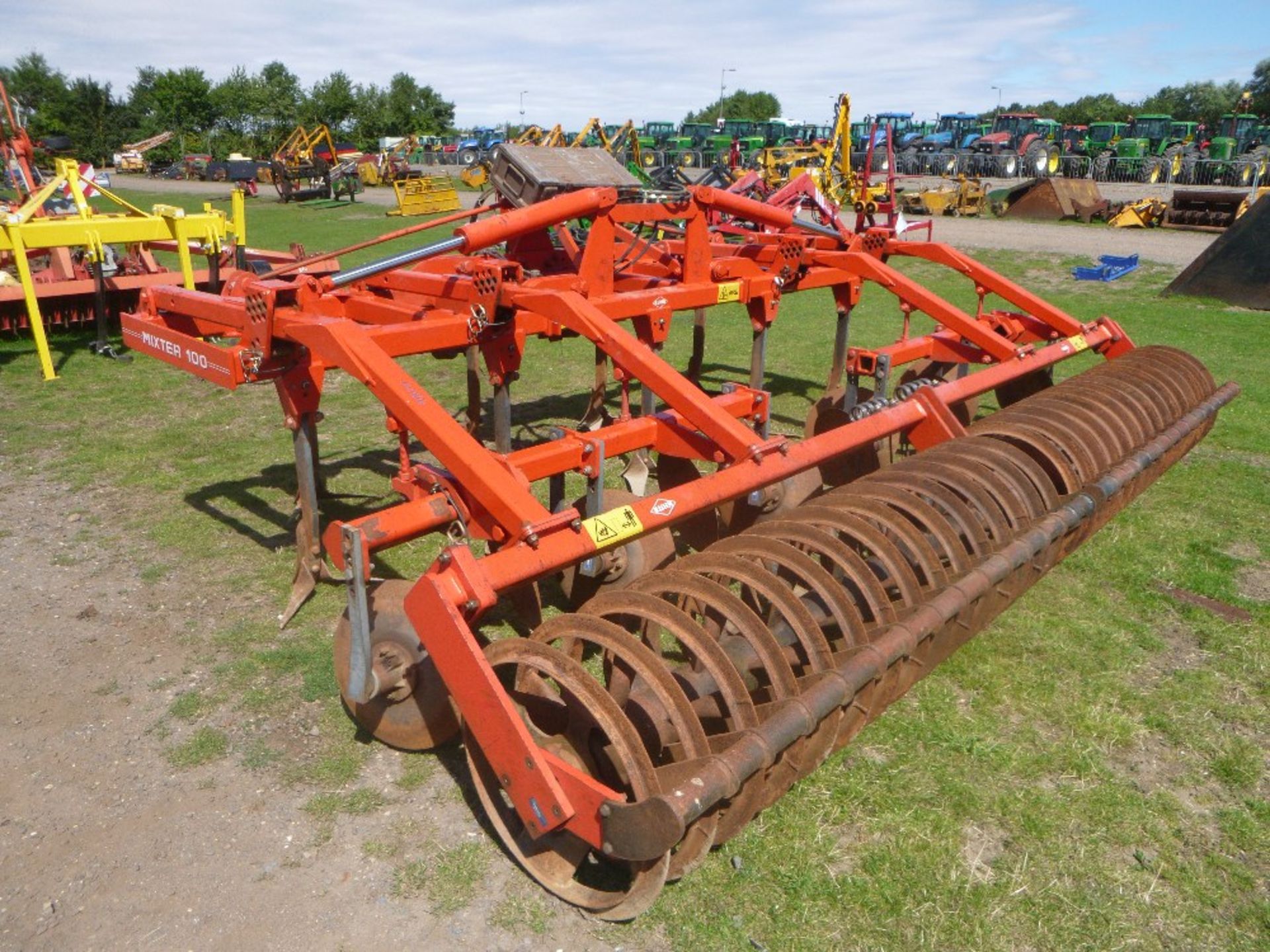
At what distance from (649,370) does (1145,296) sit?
1116 centimetres

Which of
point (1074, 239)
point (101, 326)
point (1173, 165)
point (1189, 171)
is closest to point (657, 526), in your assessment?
point (101, 326)

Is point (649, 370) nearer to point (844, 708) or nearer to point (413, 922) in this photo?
point (844, 708)

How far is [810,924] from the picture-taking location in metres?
2.55

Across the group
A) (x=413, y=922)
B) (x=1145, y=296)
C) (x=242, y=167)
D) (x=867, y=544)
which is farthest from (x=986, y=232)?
(x=242, y=167)

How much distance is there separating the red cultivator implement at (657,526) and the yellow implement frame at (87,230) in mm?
3916

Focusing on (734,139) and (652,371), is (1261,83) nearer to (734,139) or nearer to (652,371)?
(734,139)

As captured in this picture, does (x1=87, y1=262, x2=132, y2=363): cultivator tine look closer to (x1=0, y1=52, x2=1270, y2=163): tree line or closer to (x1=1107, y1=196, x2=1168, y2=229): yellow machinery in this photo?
(x1=1107, y1=196, x2=1168, y2=229): yellow machinery

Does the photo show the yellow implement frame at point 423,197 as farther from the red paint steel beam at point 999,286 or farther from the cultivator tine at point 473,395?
the red paint steel beam at point 999,286

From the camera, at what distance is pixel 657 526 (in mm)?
3125

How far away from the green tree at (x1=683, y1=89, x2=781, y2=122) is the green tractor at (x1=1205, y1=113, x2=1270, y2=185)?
2166 inches

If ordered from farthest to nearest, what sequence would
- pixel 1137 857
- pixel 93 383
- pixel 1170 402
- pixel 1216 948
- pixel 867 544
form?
pixel 93 383 < pixel 1170 402 < pixel 867 544 < pixel 1137 857 < pixel 1216 948

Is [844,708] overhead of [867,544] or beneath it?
beneath

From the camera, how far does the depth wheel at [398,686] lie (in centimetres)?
311

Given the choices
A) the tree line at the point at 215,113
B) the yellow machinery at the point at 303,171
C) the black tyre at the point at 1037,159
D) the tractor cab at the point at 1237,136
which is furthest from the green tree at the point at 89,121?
the tractor cab at the point at 1237,136
